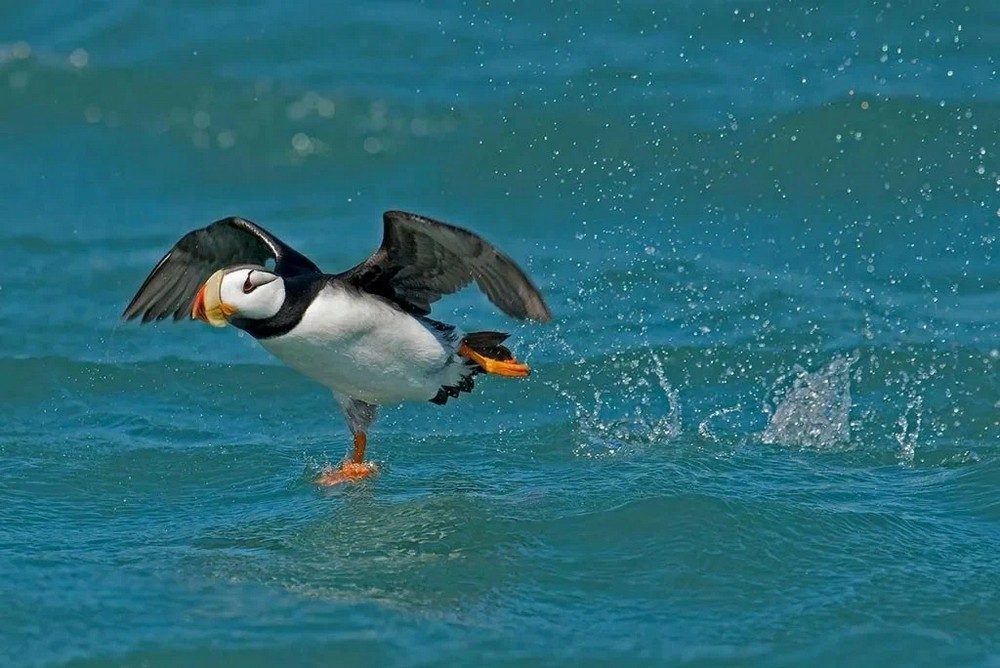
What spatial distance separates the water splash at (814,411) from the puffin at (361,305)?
1.51 meters

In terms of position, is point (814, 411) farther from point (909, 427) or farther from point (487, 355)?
point (487, 355)

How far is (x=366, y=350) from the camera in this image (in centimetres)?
812

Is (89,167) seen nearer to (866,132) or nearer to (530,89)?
(530,89)

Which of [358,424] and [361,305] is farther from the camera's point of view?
[358,424]

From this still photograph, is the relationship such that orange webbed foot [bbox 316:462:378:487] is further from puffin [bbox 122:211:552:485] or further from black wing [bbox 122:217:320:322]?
black wing [bbox 122:217:320:322]

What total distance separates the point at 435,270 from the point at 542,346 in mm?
2309

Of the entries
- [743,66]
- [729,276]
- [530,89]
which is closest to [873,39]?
[743,66]

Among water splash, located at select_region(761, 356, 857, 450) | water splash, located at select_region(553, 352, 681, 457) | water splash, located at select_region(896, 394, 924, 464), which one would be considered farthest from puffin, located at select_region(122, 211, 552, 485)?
water splash, located at select_region(896, 394, 924, 464)

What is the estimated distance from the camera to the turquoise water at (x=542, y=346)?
21.9 feet

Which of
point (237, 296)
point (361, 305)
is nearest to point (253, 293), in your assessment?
point (237, 296)

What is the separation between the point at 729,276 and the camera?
36.4 feet

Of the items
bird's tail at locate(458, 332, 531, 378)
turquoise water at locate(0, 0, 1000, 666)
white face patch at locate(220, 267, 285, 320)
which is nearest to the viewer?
turquoise water at locate(0, 0, 1000, 666)

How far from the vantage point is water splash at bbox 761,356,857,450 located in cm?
863

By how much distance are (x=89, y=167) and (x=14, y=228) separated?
55.4 inches
